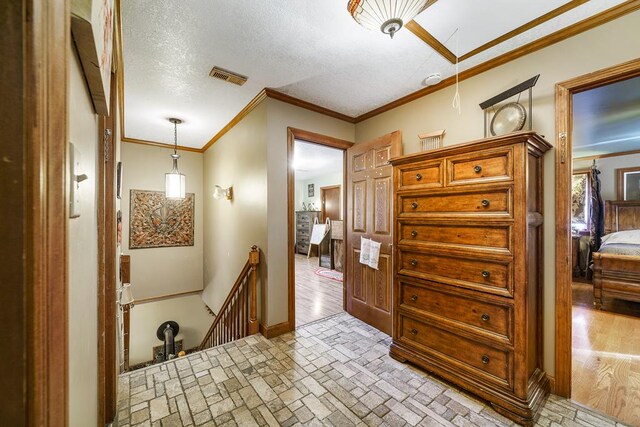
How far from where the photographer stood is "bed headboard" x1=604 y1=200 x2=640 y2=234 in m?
5.07

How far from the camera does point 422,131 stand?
8.89 ft

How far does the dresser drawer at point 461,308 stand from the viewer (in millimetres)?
1703

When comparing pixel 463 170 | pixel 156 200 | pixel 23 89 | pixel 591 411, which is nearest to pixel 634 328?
pixel 591 411

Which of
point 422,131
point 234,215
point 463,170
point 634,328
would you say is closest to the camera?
point 463,170

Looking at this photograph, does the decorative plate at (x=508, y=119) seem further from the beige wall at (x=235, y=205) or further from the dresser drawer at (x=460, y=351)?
the beige wall at (x=235, y=205)

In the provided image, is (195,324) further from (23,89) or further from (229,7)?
(23,89)

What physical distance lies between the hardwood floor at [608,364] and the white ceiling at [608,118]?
8.18 feet

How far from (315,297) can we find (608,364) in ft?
10.7

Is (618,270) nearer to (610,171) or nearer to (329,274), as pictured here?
(610,171)

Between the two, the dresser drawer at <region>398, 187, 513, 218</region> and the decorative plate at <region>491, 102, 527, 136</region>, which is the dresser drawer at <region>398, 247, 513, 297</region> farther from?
the decorative plate at <region>491, 102, 527, 136</region>

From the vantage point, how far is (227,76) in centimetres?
245

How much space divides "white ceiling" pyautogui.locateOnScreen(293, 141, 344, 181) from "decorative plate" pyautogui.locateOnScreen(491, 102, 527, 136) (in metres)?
2.63

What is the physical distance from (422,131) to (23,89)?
9.52 ft

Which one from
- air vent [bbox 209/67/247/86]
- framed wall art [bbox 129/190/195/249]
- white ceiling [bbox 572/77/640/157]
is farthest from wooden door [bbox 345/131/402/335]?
framed wall art [bbox 129/190/195/249]
